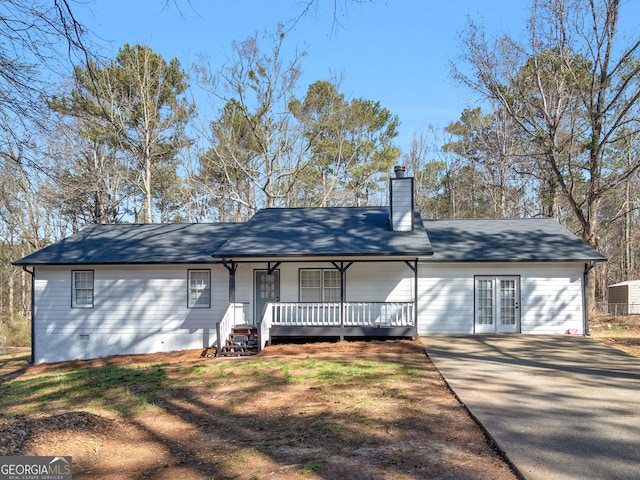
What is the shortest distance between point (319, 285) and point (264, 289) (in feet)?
5.71

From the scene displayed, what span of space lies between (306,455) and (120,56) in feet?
79.3

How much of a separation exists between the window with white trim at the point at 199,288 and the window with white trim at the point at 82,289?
327 cm

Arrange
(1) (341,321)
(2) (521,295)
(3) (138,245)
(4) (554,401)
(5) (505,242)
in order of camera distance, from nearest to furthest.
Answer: (4) (554,401) < (1) (341,321) < (2) (521,295) < (5) (505,242) < (3) (138,245)

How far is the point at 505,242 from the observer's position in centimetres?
1593

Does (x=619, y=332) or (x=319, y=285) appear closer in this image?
(x=319, y=285)

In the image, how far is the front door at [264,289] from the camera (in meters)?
15.3

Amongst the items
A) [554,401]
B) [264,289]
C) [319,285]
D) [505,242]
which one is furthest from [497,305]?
[554,401]

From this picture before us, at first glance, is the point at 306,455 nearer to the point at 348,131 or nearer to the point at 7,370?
the point at 7,370

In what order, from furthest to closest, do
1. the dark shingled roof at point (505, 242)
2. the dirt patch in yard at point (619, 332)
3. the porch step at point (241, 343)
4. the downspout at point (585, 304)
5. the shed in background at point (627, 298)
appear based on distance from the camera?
1. the shed in background at point (627, 298)
2. the dark shingled roof at point (505, 242)
3. the downspout at point (585, 304)
4. the porch step at point (241, 343)
5. the dirt patch in yard at point (619, 332)

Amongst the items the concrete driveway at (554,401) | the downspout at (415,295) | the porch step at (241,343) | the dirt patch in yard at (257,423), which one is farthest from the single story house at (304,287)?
the dirt patch in yard at (257,423)

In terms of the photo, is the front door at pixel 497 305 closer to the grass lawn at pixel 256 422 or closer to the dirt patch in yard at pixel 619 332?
the dirt patch in yard at pixel 619 332

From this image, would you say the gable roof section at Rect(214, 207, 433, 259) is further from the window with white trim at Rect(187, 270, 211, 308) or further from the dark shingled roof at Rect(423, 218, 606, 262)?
the window with white trim at Rect(187, 270, 211, 308)

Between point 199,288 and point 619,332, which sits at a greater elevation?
point 199,288

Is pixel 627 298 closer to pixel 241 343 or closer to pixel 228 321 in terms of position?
pixel 241 343
